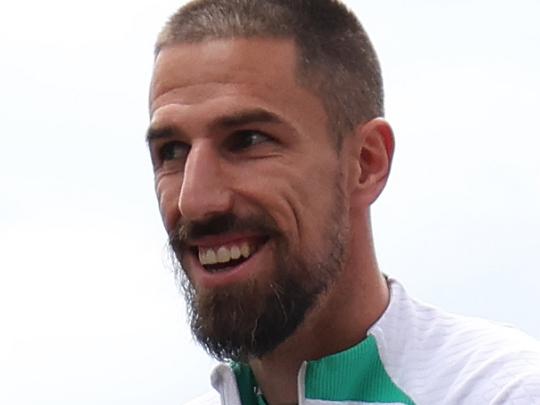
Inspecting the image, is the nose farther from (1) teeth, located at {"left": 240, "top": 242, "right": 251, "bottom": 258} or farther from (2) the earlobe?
(2) the earlobe

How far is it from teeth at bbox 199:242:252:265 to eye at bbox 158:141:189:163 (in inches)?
16.7

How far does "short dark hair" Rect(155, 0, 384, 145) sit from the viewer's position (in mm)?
5926

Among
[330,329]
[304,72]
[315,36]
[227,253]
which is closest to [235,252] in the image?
[227,253]

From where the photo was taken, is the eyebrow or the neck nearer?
the eyebrow

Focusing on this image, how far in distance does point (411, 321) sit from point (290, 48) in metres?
1.31

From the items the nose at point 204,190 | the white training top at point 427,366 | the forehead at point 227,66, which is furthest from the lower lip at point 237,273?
the forehead at point 227,66

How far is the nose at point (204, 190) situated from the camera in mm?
5504

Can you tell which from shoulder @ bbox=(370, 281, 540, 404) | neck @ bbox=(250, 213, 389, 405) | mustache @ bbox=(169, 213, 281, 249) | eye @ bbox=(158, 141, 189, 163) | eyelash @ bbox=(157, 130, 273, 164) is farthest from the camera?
neck @ bbox=(250, 213, 389, 405)

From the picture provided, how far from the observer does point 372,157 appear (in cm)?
615

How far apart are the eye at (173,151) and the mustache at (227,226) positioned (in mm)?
317

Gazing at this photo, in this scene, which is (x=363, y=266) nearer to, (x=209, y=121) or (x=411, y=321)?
(x=411, y=321)

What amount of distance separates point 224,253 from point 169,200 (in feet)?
1.10

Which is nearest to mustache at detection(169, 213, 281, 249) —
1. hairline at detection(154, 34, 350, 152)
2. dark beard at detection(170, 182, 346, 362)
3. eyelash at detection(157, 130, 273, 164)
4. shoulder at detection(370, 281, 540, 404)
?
dark beard at detection(170, 182, 346, 362)

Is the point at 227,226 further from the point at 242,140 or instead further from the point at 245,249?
the point at 242,140
